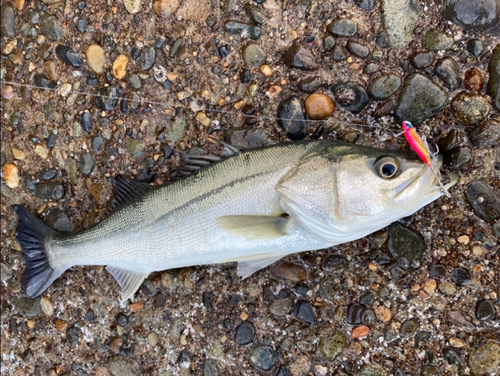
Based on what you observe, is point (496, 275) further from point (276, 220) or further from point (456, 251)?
point (276, 220)

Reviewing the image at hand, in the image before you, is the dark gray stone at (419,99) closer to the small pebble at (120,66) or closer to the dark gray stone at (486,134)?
the dark gray stone at (486,134)

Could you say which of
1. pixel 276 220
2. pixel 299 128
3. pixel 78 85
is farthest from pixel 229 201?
pixel 78 85

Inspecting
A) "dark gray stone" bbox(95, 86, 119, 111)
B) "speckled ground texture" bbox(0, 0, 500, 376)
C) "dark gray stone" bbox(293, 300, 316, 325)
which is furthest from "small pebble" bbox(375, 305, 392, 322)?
"dark gray stone" bbox(95, 86, 119, 111)

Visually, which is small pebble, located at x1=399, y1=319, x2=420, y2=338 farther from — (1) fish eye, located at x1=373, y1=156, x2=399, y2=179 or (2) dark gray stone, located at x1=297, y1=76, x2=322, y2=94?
(2) dark gray stone, located at x1=297, y1=76, x2=322, y2=94


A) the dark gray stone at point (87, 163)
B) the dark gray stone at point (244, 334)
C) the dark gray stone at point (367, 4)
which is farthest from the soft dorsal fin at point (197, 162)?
the dark gray stone at point (367, 4)

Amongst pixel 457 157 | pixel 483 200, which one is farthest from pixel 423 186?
pixel 483 200


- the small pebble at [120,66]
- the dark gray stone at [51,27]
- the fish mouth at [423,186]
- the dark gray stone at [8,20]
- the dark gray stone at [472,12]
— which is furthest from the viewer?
the dark gray stone at [8,20]
